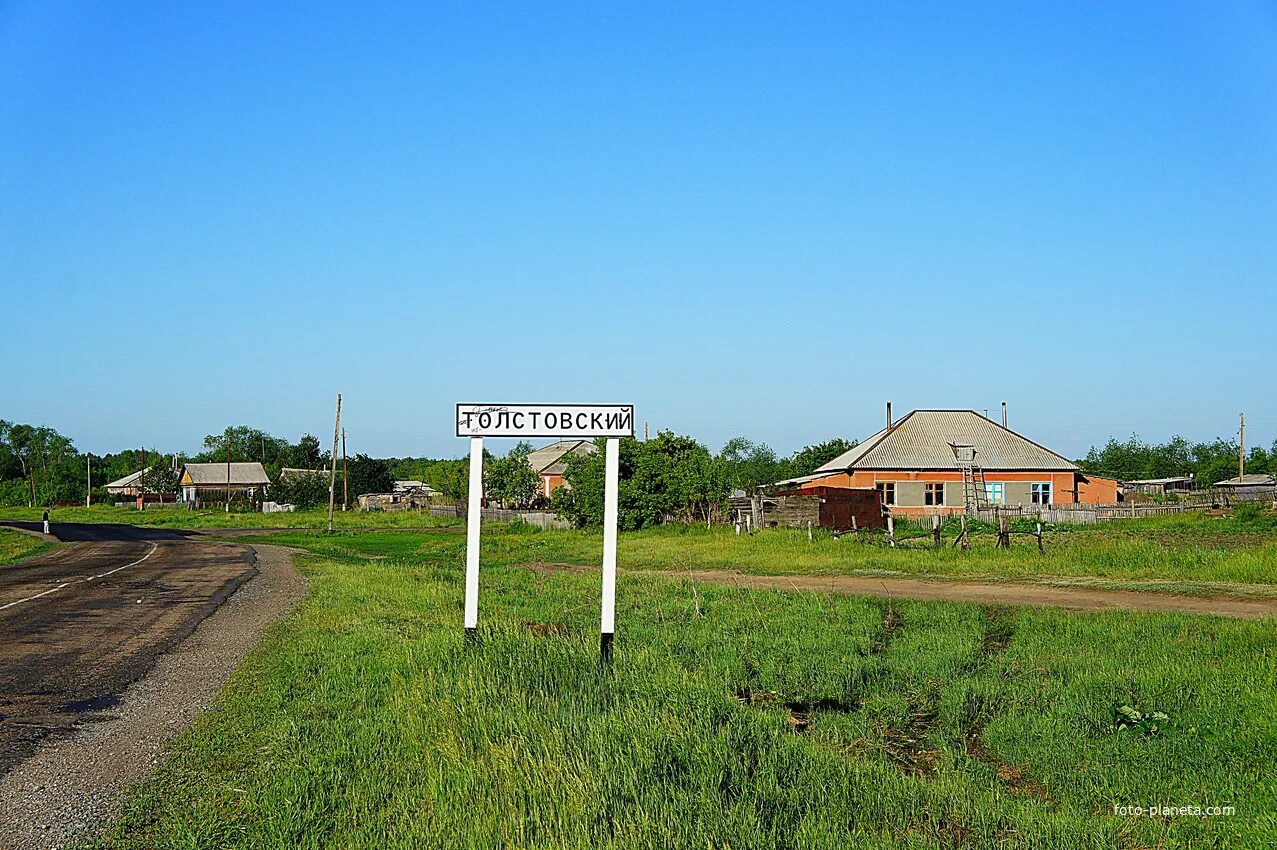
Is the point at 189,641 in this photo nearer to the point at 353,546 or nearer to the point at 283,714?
the point at 283,714

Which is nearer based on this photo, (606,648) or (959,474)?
(606,648)

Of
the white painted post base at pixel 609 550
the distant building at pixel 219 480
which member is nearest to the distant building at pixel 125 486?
the distant building at pixel 219 480

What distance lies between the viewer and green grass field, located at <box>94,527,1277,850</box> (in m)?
6.01

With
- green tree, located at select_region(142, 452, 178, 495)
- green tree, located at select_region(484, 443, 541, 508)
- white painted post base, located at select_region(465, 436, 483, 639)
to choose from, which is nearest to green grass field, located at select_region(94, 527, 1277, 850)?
white painted post base, located at select_region(465, 436, 483, 639)

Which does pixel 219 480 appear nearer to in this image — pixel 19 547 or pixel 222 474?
pixel 222 474

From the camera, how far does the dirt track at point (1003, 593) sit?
17.5m

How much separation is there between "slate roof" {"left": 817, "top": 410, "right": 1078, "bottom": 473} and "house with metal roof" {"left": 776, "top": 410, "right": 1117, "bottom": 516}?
56 millimetres

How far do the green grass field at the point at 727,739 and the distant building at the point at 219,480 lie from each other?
122 m

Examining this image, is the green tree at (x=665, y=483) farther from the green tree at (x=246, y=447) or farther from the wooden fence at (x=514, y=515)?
the green tree at (x=246, y=447)

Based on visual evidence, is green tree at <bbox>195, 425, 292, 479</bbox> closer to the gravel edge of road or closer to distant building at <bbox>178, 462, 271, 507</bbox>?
distant building at <bbox>178, 462, 271, 507</bbox>

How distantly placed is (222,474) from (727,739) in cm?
13976

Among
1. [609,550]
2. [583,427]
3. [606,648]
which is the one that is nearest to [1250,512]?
[609,550]

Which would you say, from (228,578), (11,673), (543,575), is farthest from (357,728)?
(228,578)

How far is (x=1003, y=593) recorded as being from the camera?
2061 cm
